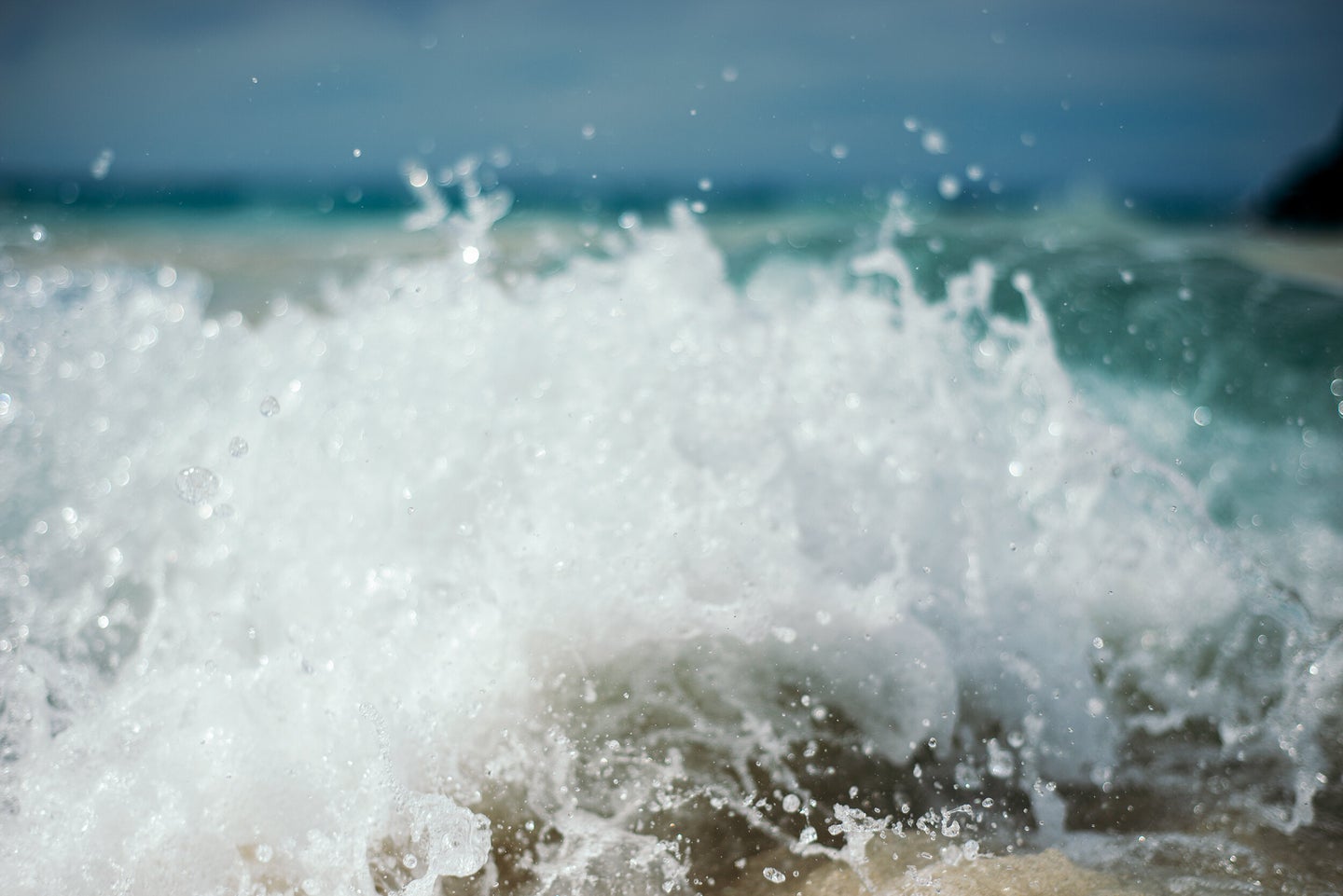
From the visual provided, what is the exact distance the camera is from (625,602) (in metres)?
2.00

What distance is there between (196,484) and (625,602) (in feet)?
3.22

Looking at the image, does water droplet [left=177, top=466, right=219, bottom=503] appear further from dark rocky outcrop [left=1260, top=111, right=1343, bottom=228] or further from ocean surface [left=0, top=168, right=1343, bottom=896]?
dark rocky outcrop [left=1260, top=111, right=1343, bottom=228]

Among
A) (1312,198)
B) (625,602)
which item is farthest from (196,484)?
(1312,198)

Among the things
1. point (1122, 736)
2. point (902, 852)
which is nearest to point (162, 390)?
point (902, 852)

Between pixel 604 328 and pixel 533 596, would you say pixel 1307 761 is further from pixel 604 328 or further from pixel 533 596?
pixel 604 328

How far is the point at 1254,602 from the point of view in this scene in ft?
7.82

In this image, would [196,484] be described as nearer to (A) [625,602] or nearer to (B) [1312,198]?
(A) [625,602]

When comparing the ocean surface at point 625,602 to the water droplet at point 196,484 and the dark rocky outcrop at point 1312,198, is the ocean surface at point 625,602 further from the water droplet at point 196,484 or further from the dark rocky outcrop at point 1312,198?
the dark rocky outcrop at point 1312,198

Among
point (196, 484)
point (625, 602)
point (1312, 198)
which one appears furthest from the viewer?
point (1312, 198)

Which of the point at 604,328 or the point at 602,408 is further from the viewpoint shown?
the point at 604,328

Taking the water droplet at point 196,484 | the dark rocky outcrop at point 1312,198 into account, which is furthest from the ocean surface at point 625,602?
the dark rocky outcrop at point 1312,198

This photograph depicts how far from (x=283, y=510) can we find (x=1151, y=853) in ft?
6.09

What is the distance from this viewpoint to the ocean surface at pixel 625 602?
67.6 inches

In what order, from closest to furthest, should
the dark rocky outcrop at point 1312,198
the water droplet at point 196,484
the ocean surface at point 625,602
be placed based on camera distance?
the ocean surface at point 625,602 < the water droplet at point 196,484 < the dark rocky outcrop at point 1312,198
